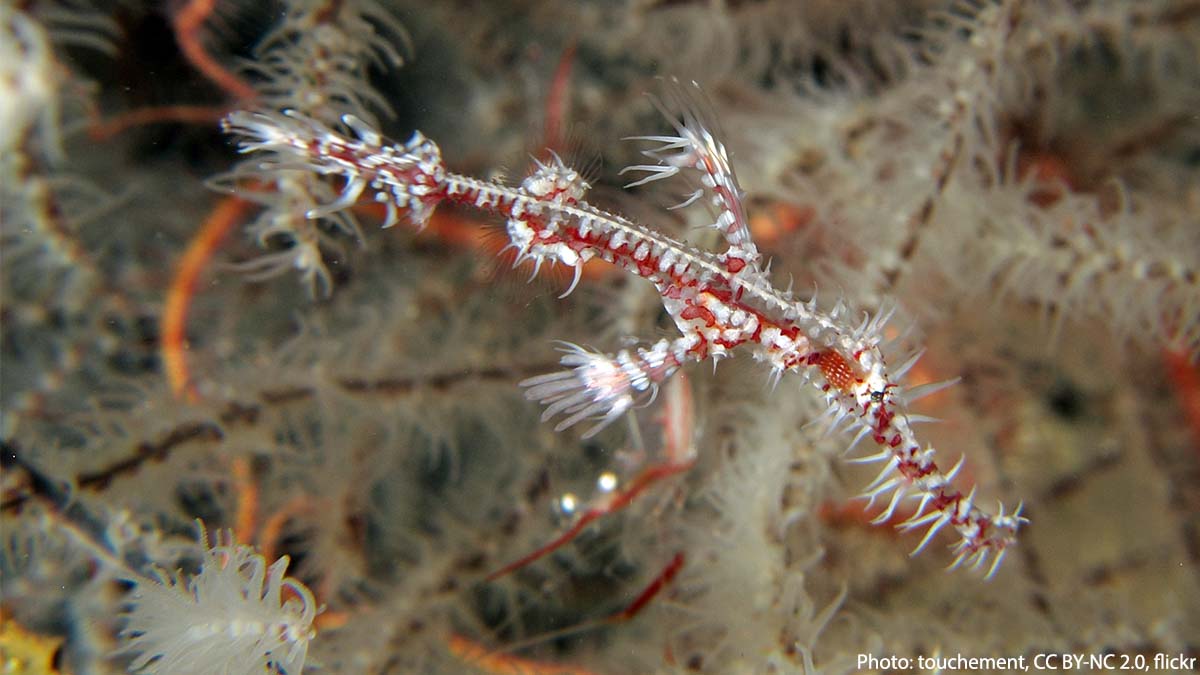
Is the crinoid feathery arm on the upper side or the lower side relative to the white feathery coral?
upper

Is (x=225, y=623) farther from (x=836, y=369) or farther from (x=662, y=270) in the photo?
(x=836, y=369)

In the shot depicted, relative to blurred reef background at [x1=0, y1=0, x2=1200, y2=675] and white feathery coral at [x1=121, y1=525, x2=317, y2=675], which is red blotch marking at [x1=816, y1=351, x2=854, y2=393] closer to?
blurred reef background at [x1=0, y1=0, x2=1200, y2=675]

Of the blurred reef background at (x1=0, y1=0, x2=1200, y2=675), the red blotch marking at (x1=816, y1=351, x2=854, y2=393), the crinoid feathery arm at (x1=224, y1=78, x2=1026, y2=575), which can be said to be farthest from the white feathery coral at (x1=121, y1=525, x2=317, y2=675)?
the red blotch marking at (x1=816, y1=351, x2=854, y2=393)

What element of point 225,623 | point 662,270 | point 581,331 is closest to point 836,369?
point 662,270

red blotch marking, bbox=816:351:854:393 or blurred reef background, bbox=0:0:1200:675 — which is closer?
red blotch marking, bbox=816:351:854:393

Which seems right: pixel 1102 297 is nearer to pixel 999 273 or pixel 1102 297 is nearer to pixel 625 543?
pixel 999 273

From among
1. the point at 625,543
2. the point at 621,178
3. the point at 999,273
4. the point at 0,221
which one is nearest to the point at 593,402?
the point at 625,543
